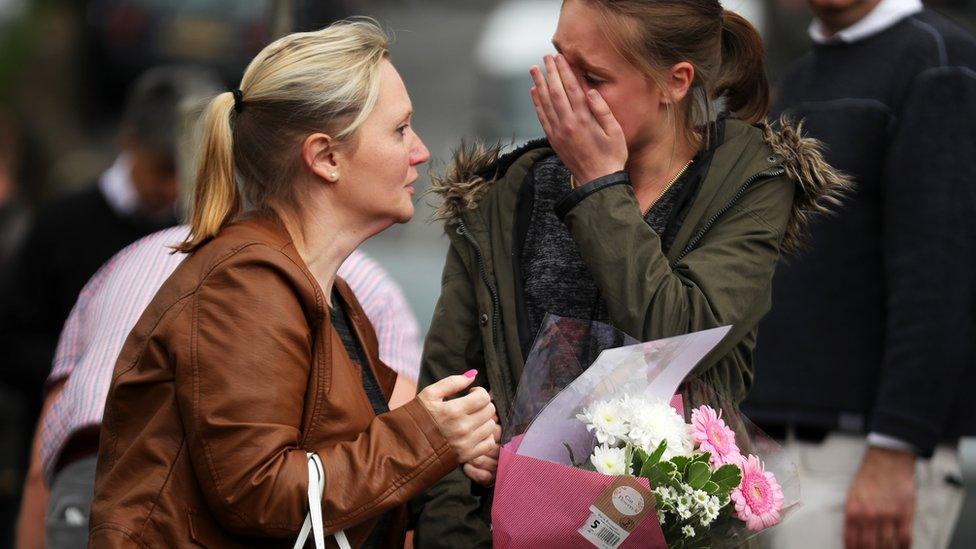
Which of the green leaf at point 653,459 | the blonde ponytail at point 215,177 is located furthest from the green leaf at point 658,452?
the blonde ponytail at point 215,177

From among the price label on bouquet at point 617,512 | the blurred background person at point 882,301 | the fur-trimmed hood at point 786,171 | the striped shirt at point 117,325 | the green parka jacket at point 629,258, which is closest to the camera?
the price label on bouquet at point 617,512

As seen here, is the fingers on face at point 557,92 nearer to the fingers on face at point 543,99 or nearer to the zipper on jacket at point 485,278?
the fingers on face at point 543,99

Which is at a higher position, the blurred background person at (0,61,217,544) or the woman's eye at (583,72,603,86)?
the woman's eye at (583,72,603,86)

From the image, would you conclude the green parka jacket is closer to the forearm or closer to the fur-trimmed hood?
the fur-trimmed hood

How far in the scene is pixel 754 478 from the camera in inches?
101

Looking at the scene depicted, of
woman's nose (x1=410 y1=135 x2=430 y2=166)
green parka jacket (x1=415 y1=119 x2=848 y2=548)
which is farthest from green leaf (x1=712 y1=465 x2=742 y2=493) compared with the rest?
woman's nose (x1=410 y1=135 x2=430 y2=166)

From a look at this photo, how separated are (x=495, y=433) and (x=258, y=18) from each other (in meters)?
12.6

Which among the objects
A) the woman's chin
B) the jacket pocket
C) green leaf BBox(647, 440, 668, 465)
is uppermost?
the woman's chin

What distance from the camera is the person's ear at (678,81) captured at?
116 inches

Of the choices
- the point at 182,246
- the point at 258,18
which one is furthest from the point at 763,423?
the point at 258,18

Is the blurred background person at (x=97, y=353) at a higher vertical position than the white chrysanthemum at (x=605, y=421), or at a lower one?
lower

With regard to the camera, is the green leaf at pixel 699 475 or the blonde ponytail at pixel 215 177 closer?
the green leaf at pixel 699 475

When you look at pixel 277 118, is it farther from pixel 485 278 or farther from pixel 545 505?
pixel 545 505

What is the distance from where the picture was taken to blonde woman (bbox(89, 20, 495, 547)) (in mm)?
2547
